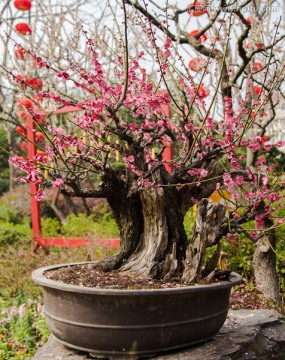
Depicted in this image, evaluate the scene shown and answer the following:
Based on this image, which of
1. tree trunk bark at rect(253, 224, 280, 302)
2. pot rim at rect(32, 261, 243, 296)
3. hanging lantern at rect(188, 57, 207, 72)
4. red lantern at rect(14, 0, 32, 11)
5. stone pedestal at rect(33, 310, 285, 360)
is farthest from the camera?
red lantern at rect(14, 0, 32, 11)

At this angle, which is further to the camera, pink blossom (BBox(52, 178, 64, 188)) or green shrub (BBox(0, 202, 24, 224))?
green shrub (BBox(0, 202, 24, 224))

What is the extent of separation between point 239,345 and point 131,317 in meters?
0.63

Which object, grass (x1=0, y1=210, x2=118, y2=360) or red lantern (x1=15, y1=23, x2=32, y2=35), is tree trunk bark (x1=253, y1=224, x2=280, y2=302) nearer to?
grass (x1=0, y1=210, x2=118, y2=360)

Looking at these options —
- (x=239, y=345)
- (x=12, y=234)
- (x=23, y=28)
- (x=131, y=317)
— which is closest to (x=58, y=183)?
(x=131, y=317)

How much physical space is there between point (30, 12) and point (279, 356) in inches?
443

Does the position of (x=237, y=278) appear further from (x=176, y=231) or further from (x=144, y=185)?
(x=144, y=185)

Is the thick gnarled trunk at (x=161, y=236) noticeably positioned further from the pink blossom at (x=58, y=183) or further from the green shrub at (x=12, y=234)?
the green shrub at (x=12, y=234)

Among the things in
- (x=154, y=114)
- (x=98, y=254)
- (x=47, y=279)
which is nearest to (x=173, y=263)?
(x=47, y=279)

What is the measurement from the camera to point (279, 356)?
2.41m

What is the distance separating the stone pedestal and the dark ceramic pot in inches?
2.4

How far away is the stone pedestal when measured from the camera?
6.81 ft

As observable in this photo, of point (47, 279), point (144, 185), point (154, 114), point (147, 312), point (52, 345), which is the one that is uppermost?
point (154, 114)

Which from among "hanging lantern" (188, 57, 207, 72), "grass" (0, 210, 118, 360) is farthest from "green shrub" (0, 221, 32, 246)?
"hanging lantern" (188, 57, 207, 72)

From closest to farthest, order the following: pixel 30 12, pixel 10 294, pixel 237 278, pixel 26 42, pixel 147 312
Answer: pixel 147 312
pixel 237 278
pixel 10 294
pixel 26 42
pixel 30 12
